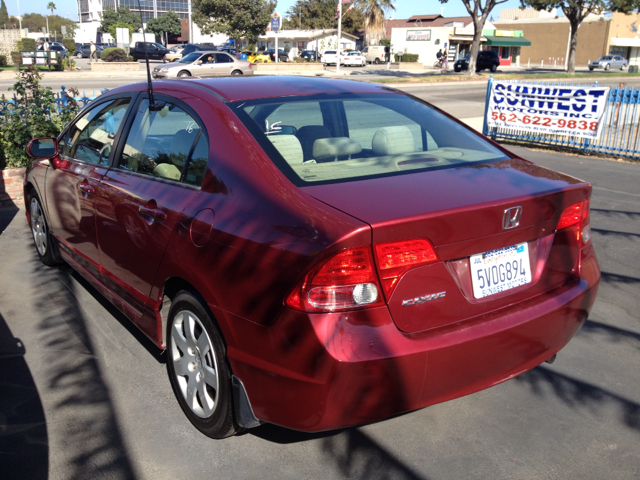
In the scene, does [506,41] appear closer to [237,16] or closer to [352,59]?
[352,59]

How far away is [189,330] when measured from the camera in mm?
3100

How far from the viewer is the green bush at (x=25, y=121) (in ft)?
27.6

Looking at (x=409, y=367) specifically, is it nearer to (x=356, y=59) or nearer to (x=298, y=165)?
(x=298, y=165)

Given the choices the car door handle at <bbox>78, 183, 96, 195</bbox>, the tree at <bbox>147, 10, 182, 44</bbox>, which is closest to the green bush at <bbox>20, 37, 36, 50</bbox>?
the tree at <bbox>147, 10, 182, 44</bbox>

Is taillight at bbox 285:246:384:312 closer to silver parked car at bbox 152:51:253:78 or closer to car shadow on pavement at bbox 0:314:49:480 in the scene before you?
car shadow on pavement at bbox 0:314:49:480

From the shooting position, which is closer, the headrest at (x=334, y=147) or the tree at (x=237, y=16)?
the headrest at (x=334, y=147)

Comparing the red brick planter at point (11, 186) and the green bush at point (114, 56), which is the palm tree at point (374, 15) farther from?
the red brick planter at point (11, 186)

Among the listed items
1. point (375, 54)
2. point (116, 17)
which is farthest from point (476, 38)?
point (116, 17)

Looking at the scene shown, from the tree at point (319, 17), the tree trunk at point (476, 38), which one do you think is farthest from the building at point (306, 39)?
the tree trunk at point (476, 38)

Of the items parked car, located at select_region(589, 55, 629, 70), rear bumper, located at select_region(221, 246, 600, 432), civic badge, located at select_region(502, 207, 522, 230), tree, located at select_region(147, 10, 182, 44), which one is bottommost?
rear bumper, located at select_region(221, 246, 600, 432)

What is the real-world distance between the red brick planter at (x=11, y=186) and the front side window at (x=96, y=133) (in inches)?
140

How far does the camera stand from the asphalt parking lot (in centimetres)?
291

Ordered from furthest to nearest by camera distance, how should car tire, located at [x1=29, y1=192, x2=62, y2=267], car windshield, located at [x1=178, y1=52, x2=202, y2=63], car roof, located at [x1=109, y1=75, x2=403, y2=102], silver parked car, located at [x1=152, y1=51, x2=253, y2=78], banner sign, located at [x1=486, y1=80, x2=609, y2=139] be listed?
car windshield, located at [x1=178, y1=52, x2=202, y2=63], silver parked car, located at [x1=152, y1=51, x2=253, y2=78], banner sign, located at [x1=486, y1=80, x2=609, y2=139], car tire, located at [x1=29, y1=192, x2=62, y2=267], car roof, located at [x1=109, y1=75, x2=403, y2=102]

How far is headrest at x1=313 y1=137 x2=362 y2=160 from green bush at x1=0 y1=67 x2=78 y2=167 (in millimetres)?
6391
